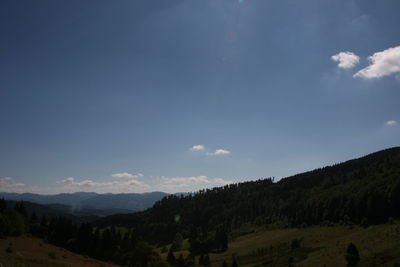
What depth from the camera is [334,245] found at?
11888 cm

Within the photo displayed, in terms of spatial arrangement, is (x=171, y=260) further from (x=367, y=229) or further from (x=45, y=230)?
(x=367, y=229)

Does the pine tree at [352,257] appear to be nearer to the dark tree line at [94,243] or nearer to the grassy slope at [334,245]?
the grassy slope at [334,245]

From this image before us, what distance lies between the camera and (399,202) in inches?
5812

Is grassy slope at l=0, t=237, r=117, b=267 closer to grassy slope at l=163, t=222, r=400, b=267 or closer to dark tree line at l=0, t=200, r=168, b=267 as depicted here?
dark tree line at l=0, t=200, r=168, b=267

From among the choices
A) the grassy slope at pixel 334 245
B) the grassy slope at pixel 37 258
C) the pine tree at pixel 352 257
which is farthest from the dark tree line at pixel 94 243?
the pine tree at pixel 352 257

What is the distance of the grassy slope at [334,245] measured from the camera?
84.5 metres

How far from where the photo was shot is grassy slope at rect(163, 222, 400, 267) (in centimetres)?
8451

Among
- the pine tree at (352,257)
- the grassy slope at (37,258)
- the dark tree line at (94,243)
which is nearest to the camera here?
the grassy slope at (37,258)

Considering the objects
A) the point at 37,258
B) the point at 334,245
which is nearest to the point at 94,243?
the point at 37,258

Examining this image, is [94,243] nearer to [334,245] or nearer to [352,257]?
[352,257]

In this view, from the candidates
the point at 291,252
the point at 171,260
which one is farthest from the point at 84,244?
the point at 291,252

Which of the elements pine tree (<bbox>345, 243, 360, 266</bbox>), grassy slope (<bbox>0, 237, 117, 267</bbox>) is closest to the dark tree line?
grassy slope (<bbox>0, 237, 117, 267</bbox>)

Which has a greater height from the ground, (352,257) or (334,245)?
(352,257)

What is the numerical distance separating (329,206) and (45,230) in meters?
158
